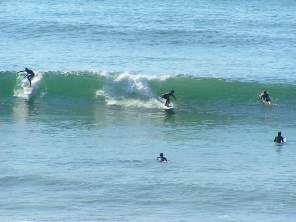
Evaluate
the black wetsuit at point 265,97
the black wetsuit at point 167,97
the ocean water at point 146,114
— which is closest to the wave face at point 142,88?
the ocean water at point 146,114

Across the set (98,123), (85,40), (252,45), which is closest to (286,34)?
(252,45)

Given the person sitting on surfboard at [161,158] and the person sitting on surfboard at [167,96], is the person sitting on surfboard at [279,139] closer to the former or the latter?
the person sitting on surfboard at [161,158]

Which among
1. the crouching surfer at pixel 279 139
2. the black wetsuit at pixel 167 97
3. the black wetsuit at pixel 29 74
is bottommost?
the crouching surfer at pixel 279 139

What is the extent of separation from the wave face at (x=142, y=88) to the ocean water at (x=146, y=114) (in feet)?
0.27

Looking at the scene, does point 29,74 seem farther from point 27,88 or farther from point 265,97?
point 265,97

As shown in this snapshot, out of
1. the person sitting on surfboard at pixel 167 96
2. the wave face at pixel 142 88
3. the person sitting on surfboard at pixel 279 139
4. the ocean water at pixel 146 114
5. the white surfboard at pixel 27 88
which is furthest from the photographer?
the white surfboard at pixel 27 88

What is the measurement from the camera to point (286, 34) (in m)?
61.2

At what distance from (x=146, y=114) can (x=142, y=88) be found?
369cm

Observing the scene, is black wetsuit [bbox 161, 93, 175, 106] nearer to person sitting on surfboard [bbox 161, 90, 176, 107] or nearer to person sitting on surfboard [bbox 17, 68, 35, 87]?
person sitting on surfboard [bbox 161, 90, 176, 107]

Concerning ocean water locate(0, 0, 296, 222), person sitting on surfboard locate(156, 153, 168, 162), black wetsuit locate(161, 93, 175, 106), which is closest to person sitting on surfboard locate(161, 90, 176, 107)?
black wetsuit locate(161, 93, 175, 106)

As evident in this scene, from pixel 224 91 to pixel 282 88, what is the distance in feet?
8.09

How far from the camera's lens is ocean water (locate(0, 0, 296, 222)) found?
31.1 meters

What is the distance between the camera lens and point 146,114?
4259 centimetres

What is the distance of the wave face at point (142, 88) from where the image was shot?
45250 millimetres
